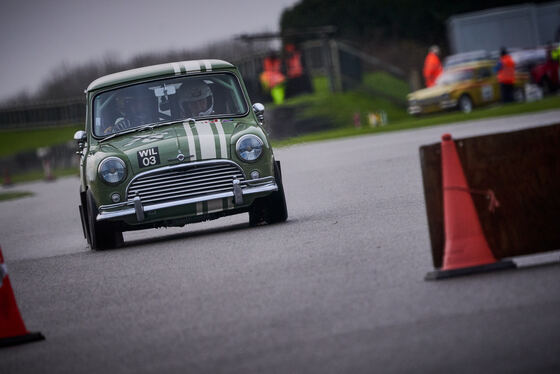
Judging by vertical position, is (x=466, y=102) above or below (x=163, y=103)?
below

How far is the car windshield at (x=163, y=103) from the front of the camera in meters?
12.6

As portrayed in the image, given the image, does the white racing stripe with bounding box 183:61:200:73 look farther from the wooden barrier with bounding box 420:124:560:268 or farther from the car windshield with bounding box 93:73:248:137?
the wooden barrier with bounding box 420:124:560:268

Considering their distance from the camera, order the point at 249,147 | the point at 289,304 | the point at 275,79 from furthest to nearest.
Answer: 1. the point at 275,79
2. the point at 249,147
3. the point at 289,304

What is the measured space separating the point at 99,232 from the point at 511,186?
5.37 metres

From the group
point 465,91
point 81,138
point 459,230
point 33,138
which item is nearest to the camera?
point 459,230

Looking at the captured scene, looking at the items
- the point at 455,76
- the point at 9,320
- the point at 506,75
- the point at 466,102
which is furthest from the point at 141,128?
the point at 455,76

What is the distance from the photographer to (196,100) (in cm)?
1274

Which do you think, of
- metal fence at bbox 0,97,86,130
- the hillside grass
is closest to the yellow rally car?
the hillside grass

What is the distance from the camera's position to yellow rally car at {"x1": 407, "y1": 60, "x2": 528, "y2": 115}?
37.2 m

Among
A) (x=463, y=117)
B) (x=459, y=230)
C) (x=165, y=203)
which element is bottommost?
(x=463, y=117)

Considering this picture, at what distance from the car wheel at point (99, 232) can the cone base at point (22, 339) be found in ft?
15.1

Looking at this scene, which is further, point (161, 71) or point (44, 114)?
point (44, 114)

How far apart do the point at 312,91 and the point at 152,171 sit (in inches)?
1376

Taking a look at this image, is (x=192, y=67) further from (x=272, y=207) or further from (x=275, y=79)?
(x=275, y=79)
